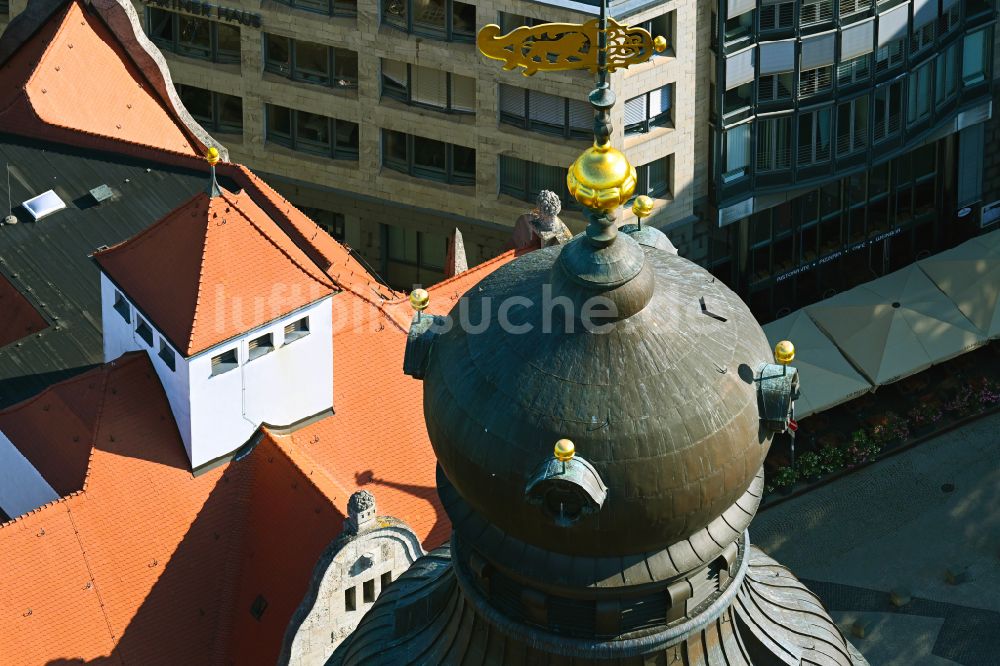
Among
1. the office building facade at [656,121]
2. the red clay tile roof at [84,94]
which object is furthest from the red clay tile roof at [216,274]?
the office building facade at [656,121]

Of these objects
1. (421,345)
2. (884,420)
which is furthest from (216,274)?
(884,420)

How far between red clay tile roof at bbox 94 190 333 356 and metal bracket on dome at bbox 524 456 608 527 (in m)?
31.7

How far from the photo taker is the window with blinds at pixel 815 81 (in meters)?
86.9

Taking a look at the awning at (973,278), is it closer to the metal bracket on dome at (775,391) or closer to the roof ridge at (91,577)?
the roof ridge at (91,577)

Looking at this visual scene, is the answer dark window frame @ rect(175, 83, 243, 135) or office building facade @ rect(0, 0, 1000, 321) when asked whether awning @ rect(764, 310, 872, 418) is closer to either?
office building facade @ rect(0, 0, 1000, 321)

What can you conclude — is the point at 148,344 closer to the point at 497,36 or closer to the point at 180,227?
the point at 180,227

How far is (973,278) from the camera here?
9069 cm

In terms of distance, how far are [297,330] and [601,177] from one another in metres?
34.9

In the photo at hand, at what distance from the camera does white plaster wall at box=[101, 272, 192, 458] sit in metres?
59.7

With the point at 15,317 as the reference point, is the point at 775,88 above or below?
above

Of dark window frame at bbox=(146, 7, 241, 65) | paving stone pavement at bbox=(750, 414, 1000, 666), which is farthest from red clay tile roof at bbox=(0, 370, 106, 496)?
paving stone pavement at bbox=(750, 414, 1000, 666)

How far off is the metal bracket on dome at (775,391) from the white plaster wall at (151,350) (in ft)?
106

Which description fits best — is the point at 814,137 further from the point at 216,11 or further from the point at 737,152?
the point at 216,11

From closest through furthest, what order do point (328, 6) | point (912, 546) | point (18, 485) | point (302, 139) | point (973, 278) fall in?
point (18, 485), point (912, 546), point (328, 6), point (973, 278), point (302, 139)
